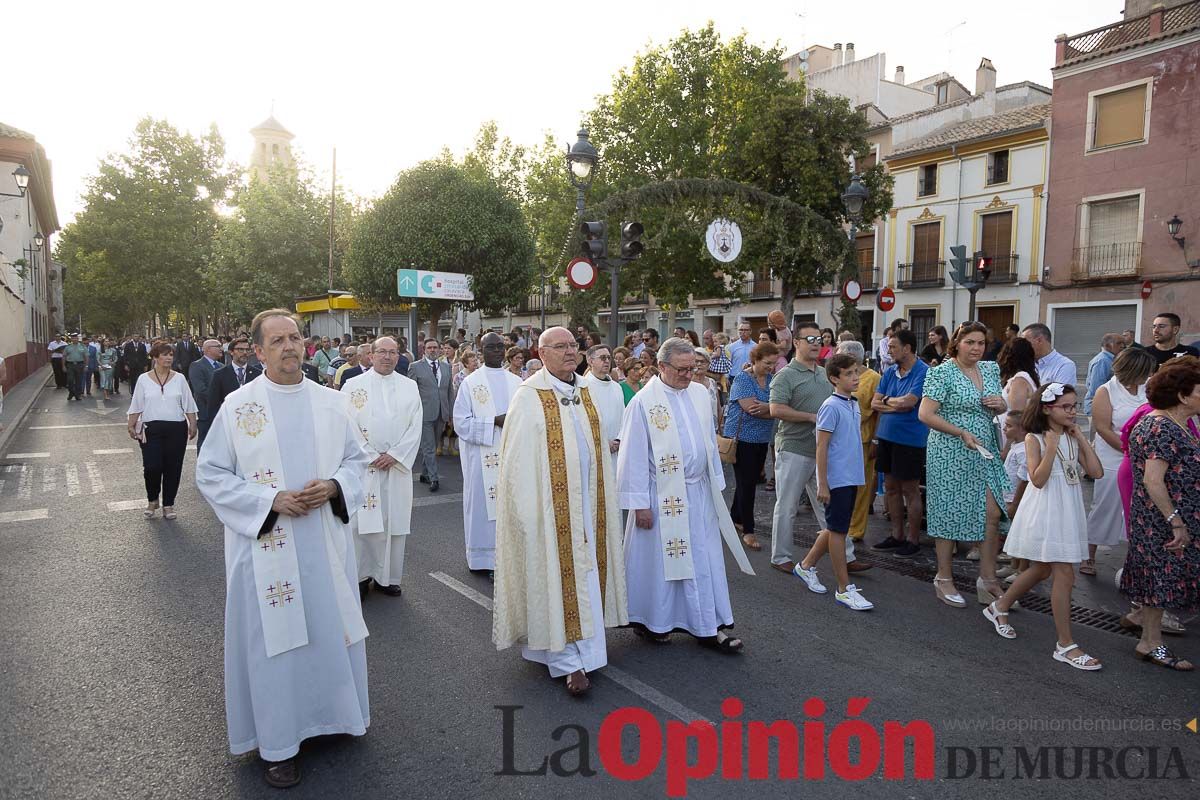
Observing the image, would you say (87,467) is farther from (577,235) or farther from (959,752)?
(959,752)

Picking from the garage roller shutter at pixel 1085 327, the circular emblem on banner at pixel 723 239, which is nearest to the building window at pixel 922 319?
the garage roller shutter at pixel 1085 327

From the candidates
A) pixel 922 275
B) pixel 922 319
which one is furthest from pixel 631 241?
pixel 922 319

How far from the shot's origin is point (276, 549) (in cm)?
323

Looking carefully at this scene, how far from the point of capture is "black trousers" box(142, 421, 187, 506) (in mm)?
8031

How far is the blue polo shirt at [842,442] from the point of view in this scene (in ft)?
17.8

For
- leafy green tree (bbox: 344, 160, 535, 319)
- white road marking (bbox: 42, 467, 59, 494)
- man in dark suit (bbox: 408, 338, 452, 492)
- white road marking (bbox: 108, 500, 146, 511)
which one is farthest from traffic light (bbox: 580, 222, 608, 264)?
leafy green tree (bbox: 344, 160, 535, 319)

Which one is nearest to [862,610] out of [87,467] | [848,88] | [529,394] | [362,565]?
[529,394]

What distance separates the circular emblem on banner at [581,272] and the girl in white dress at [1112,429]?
6236 mm

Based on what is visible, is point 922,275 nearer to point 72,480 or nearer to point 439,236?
point 439,236

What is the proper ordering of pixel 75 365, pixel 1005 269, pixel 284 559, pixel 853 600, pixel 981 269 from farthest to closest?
pixel 1005 269 < pixel 75 365 < pixel 981 269 < pixel 853 600 < pixel 284 559

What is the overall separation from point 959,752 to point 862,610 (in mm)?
1901

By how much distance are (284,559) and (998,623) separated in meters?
4.22

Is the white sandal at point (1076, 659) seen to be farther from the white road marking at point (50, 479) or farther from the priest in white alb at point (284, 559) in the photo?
the white road marking at point (50, 479)

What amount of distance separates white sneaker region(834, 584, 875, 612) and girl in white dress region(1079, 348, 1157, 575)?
1799 millimetres
